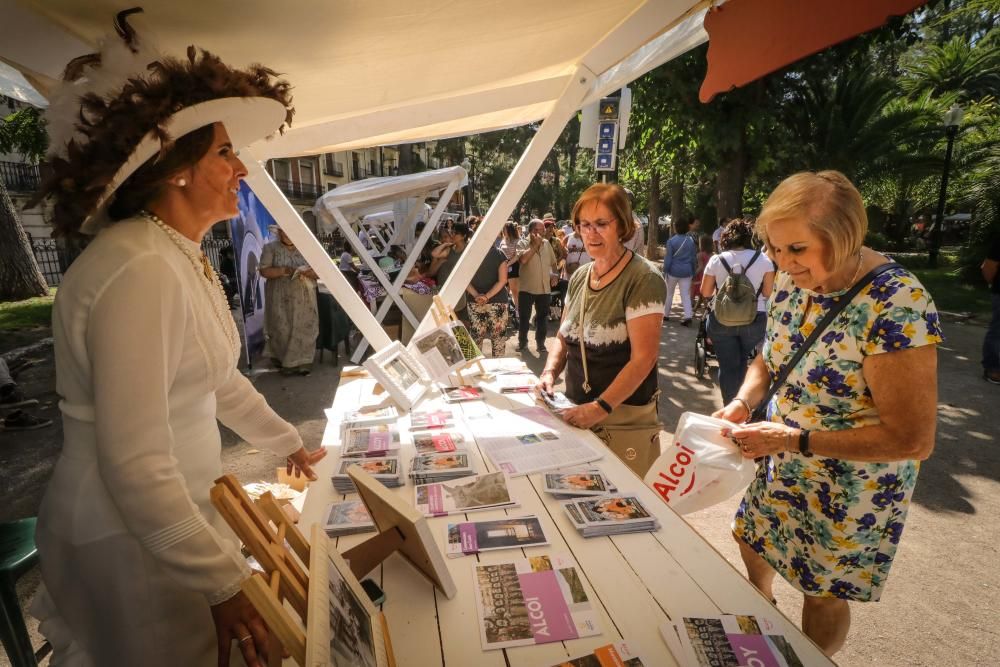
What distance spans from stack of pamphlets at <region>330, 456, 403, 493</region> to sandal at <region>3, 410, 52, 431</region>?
459 cm

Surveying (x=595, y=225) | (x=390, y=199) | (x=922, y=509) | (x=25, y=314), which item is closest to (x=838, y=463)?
(x=595, y=225)

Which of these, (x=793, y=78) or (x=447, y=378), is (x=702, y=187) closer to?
(x=793, y=78)

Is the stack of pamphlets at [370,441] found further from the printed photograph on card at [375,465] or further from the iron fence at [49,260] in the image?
the iron fence at [49,260]

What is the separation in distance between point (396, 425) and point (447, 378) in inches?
25.4


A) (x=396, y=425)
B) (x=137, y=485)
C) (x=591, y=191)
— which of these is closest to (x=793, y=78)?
(x=591, y=191)

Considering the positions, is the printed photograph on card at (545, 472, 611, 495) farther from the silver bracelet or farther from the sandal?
the sandal

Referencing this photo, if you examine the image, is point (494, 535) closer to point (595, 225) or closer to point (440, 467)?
point (440, 467)

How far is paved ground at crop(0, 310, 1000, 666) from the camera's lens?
2.27 meters

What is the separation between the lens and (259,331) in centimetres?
683

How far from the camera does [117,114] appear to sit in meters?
1.08

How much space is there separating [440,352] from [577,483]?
4.65ft

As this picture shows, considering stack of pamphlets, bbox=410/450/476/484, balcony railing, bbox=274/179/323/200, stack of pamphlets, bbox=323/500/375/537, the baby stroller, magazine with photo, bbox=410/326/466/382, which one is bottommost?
the baby stroller

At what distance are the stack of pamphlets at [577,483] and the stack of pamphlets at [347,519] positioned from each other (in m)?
0.62

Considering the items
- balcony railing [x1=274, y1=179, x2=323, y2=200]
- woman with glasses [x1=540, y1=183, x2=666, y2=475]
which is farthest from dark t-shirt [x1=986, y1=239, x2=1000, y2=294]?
balcony railing [x1=274, y1=179, x2=323, y2=200]
